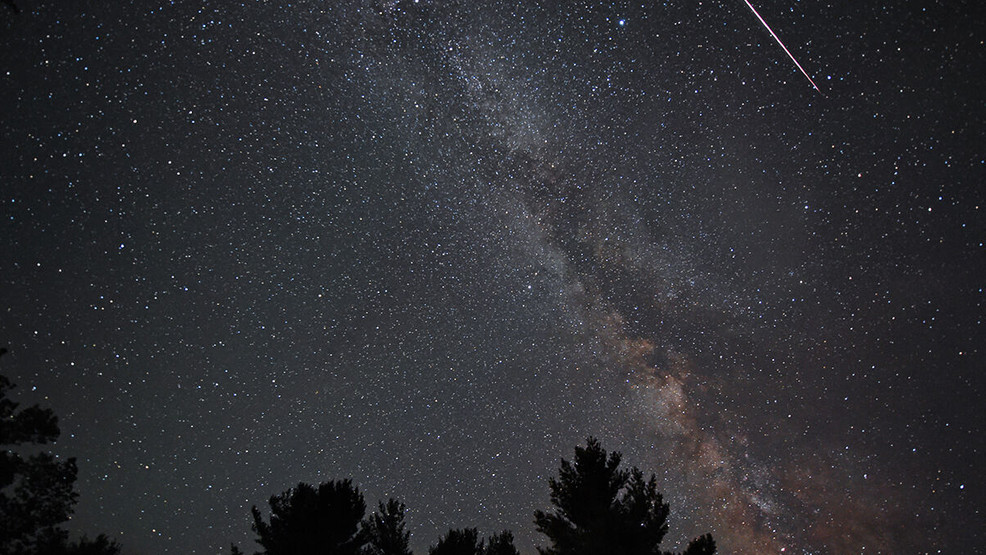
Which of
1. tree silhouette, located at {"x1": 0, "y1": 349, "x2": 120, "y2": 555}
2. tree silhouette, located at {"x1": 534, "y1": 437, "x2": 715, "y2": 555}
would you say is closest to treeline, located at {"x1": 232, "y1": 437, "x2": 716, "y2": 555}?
tree silhouette, located at {"x1": 534, "y1": 437, "x2": 715, "y2": 555}

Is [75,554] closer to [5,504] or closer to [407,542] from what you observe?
[5,504]

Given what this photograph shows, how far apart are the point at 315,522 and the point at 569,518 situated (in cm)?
560

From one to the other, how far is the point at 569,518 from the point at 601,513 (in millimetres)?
874

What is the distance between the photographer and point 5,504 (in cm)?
926

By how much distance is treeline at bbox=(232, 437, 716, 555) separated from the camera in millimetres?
7910

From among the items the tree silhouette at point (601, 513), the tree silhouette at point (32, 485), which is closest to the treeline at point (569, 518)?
the tree silhouette at point (601, 513)

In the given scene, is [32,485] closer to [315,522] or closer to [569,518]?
[315,522]

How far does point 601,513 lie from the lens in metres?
8.34

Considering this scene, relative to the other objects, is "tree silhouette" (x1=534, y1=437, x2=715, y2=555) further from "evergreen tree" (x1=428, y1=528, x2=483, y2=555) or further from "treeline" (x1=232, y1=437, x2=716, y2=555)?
"evergreen tree" (x1=428, y1=528, x2=483, y2=555)

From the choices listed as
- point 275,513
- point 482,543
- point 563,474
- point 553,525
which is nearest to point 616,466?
point 563,474

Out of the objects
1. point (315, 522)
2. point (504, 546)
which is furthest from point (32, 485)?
point (504, 546)

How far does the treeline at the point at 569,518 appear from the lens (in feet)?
26.0

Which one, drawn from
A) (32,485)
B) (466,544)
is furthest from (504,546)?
(32,485)

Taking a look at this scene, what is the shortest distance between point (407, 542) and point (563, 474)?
593 centimetres
